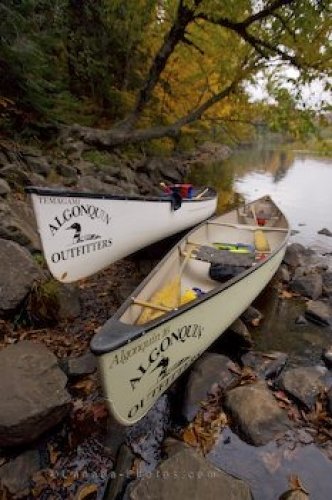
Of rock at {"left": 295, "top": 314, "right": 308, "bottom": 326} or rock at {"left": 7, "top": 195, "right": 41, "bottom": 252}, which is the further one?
rock at {"left": 295, "top": 314, "right": 308, "bottom": 326}

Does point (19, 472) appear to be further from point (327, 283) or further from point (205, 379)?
point (327, 283)

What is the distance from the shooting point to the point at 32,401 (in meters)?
3.60

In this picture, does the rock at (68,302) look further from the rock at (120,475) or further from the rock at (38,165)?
the rock at (38,165)

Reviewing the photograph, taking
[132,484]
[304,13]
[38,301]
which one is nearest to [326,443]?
[132,484]

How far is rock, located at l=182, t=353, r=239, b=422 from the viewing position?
449 centimetres

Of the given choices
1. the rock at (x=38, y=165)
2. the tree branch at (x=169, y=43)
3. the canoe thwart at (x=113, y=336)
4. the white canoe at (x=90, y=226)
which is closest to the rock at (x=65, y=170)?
the rock at (x=38, y=165)

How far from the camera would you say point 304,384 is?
476 centimetres

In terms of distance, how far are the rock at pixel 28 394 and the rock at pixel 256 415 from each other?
1975mm

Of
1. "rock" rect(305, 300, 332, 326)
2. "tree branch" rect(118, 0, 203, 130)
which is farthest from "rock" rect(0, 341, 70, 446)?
"tree branch" rect(118, 0, 203, 130)

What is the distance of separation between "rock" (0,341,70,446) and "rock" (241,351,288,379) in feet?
9.01

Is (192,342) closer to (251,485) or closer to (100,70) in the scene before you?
(251,485)

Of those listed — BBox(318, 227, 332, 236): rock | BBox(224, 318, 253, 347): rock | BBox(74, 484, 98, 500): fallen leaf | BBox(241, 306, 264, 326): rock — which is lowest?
BBox(318, 227, 332, 236): rock

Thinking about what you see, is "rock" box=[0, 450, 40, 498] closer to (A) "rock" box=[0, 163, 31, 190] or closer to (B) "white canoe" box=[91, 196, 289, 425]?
(B) "white canoe" box=[91, 196, 289, 425]

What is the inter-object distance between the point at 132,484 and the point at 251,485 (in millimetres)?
1226
